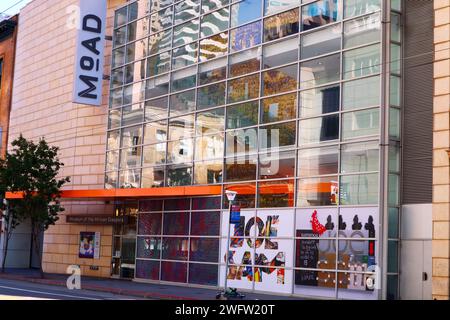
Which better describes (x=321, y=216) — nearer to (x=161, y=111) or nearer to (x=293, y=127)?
(x=293, y=127)

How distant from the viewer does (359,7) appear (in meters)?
22.3

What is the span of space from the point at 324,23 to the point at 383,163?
5.90 meters

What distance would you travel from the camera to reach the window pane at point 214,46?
27734 mm

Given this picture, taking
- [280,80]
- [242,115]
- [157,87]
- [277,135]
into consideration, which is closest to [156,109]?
[157,87]

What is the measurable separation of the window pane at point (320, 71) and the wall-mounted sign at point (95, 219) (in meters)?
13.1

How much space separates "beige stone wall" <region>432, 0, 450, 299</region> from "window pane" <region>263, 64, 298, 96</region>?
5.89 m

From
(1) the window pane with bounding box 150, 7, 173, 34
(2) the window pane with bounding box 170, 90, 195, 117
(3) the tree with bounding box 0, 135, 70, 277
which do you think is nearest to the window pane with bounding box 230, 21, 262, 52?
(2) the window pane with bounding box 170, 90, 195, 117

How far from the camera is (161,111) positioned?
30.9 metres

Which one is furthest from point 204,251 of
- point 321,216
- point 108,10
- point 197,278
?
point 108,10

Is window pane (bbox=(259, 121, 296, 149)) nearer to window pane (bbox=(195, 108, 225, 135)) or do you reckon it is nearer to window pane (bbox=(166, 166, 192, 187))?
window pane (bbox=(195, 108, 225, 135))

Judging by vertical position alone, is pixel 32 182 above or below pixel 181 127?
below

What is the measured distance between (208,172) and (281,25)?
6.85 meters

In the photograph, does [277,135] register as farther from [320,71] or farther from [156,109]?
[156,109]
